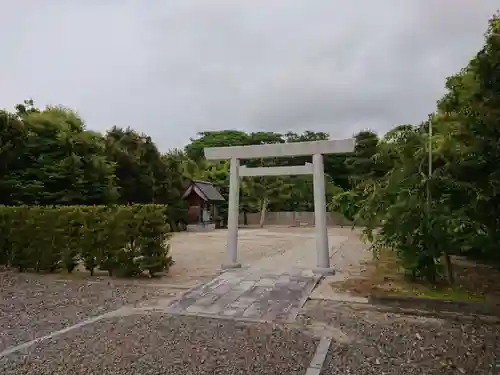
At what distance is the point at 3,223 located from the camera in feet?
28.5

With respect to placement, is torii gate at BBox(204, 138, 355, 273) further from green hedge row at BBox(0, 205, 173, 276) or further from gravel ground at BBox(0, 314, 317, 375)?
gravel ground at BBox(0, 314, 317, 375)

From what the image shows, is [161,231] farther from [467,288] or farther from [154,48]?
[467,288]

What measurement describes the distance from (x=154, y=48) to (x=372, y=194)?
5.95 metres

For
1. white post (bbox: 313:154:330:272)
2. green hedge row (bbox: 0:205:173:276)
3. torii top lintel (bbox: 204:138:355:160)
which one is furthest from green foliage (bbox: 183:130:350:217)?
green hedge row (bbox: 0:205:173:276)

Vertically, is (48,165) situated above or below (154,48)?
below

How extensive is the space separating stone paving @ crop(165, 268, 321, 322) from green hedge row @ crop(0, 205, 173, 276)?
60.4 inches

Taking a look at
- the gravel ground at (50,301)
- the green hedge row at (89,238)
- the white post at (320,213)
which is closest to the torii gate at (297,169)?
the white post at (320,213)

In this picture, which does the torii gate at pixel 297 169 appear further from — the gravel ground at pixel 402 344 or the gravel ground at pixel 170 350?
the gravel ground at pixel 170 350

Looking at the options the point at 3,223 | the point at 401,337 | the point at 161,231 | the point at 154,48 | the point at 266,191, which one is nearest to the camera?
the point at 401,337

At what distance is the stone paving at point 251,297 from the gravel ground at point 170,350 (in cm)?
46

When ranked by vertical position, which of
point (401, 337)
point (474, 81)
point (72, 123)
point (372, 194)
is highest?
point (72, 123)

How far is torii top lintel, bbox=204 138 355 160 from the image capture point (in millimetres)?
7902

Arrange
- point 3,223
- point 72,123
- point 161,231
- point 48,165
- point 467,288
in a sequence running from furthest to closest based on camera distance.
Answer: point 72,123, point 48,165, point 3,223, point 161,231, point 467,288

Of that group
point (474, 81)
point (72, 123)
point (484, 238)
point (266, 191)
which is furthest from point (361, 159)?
point (474, 81)
